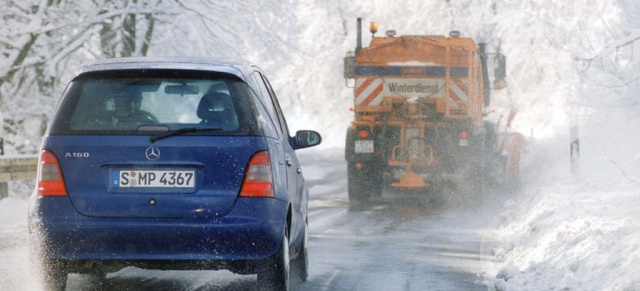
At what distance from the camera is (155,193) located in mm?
6148

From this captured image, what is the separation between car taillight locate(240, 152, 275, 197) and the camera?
6.21 metres

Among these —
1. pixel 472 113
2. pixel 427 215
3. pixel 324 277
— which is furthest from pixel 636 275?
pixel 472 113

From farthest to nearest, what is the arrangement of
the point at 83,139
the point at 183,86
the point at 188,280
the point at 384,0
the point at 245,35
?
the point at 384,0, the point at 245,35, the point at 188,280, the point at 183,86, the point at 83,139

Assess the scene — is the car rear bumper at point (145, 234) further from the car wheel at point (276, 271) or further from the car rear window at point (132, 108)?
the car rear window at point (132, 108)

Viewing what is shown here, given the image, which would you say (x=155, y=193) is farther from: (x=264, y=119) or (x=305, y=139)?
(x=305, y=139)

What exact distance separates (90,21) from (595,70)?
19.4 metres

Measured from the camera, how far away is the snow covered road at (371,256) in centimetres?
807

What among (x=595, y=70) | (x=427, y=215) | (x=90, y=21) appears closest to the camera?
(x=427, y=215)

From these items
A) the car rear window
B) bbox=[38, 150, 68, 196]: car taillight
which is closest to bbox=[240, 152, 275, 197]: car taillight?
the car rear window

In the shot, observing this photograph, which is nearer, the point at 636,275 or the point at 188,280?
the point at 636,275

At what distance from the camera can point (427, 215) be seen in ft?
48.9

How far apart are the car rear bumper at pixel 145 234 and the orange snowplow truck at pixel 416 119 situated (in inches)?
419

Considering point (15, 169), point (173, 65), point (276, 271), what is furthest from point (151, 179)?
point (15, 169)

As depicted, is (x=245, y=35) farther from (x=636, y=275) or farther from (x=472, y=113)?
(x=636, y=275)
